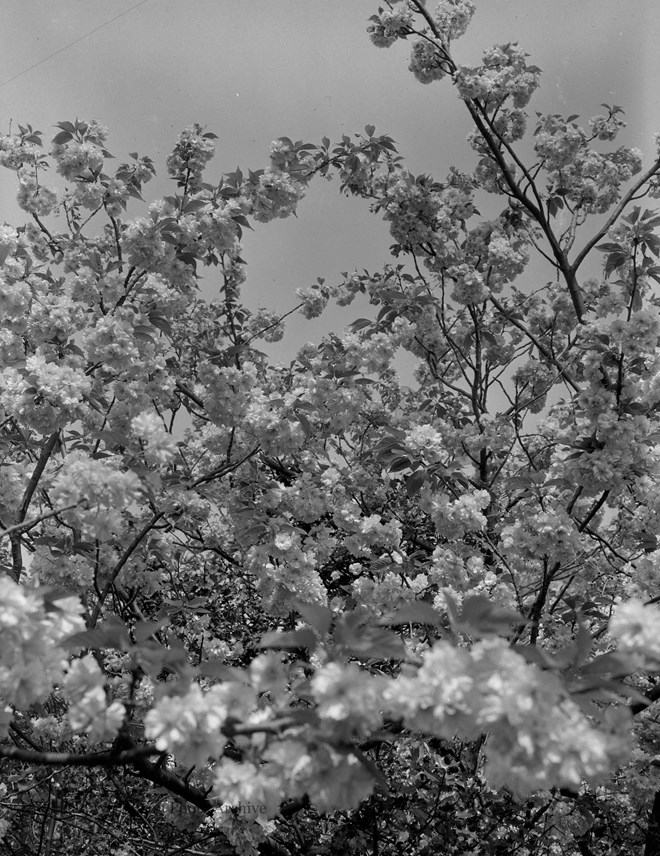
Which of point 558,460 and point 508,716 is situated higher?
point 558,460

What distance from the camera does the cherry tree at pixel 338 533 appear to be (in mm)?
1296

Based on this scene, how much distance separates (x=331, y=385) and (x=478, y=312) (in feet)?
9.74

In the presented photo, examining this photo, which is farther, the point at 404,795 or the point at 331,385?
the point at 331,385

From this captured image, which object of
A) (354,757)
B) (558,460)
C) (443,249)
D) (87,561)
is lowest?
(354,757)

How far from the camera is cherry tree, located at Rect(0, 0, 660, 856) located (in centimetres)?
130

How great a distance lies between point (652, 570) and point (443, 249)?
3.15m


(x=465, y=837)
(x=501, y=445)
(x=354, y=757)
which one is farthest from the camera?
(x=501, y=445)

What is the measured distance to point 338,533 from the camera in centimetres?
545

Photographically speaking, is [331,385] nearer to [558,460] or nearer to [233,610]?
[558,460]

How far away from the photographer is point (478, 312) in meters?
6.52

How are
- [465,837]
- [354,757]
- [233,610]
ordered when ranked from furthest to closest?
[233,610]
[465,837]
[354,757]

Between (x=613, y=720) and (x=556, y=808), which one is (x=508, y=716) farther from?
(x=556, y=808)

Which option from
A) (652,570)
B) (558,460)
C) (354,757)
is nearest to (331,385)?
(558,460)

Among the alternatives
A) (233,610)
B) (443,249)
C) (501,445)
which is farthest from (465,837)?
(443,249)
